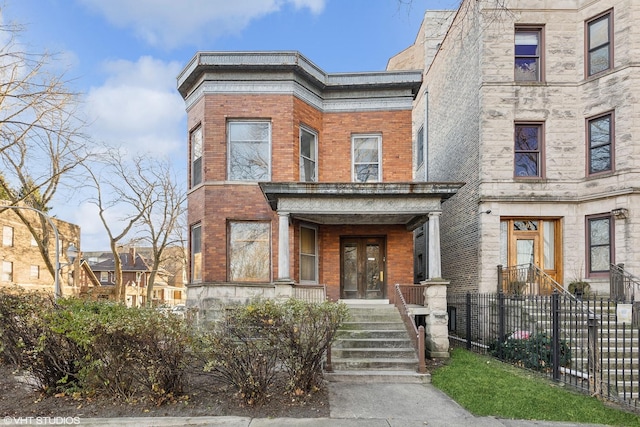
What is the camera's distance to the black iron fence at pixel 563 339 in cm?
720

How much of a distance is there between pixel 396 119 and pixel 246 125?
16.2 ft

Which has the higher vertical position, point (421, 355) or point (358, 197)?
point (358, 197)

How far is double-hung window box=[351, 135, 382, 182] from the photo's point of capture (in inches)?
532

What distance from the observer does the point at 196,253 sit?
1318 cm

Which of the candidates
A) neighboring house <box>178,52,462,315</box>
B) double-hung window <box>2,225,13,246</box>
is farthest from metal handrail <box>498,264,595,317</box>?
double-hung window <box>2,225,13,246</box>

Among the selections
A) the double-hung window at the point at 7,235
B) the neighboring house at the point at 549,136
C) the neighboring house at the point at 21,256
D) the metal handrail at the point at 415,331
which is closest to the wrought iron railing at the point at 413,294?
the metal handrail at the point at 415,331

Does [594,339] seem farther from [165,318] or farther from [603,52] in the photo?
[603,52]

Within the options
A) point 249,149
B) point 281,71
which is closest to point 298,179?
point 249,149

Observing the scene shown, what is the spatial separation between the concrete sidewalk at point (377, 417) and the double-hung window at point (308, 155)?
739 cm

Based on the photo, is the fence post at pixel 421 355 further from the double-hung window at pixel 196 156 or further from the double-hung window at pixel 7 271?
the double-hung window at pixel 7 271

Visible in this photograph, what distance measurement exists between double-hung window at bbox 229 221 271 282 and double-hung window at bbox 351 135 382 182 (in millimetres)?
3597

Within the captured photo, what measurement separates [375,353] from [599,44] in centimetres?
1169

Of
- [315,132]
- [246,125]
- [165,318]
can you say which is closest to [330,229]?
[315,132]

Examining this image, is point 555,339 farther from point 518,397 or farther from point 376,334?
point 376,334
